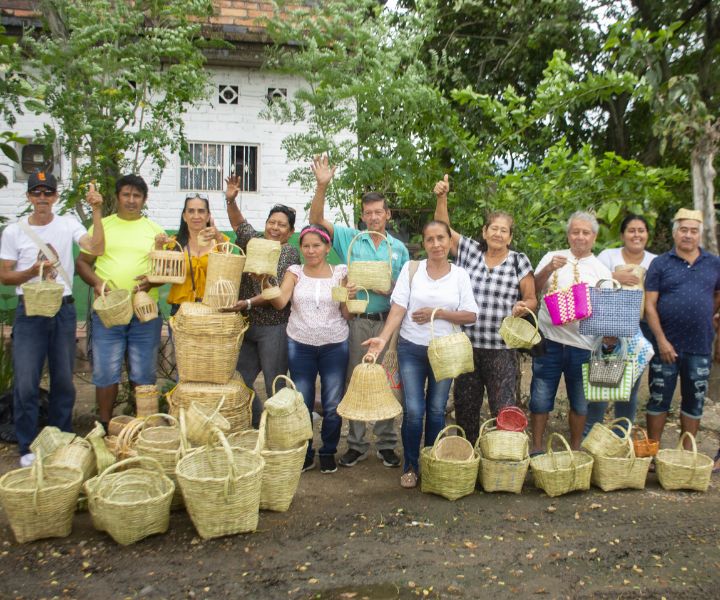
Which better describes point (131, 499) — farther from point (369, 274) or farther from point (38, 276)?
point (369, 274)

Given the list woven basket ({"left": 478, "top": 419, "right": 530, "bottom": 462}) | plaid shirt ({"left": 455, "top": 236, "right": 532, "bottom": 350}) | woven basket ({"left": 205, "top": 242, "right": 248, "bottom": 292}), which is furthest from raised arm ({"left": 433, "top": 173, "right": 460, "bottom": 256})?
woven basket ({"left": 205, "top": 242, "right": 248, "bottom": 292})

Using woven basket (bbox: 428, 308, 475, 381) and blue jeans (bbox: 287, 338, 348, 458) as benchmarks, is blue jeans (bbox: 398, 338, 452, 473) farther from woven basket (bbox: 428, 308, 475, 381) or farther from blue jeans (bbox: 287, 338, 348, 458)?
blue jeans (bbox: 287, 338, 348, 458)

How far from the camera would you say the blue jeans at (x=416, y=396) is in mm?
4746

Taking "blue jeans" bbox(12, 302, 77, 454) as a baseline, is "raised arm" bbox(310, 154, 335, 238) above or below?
above

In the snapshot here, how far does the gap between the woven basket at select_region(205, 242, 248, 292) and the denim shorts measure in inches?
26.0

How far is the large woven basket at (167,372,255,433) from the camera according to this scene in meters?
4.68

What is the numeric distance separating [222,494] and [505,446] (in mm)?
1893

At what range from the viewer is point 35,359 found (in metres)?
5.01

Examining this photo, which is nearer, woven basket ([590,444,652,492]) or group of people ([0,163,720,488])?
woven basket ([590,444,652,492])

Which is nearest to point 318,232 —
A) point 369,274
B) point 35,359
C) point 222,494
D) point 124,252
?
point 369,274

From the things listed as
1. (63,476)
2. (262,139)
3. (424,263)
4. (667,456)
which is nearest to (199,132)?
(262,139)

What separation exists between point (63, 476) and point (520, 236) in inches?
162

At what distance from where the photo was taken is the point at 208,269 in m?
4.85

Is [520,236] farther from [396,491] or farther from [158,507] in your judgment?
[158,507]
